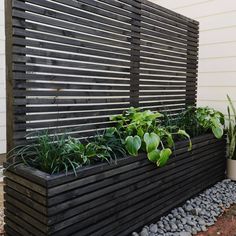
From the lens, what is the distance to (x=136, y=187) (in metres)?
2.08

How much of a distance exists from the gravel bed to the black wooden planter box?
2.8 inches

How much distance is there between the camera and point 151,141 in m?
2.14

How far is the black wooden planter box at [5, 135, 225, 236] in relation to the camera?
5.06 feet

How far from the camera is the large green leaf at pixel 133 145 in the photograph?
6.70ft

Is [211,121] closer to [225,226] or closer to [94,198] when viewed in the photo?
[225,226]

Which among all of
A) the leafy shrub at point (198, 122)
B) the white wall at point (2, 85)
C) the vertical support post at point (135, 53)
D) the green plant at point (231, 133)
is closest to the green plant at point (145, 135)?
the vertical support post at point (135, 53)

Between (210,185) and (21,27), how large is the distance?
2.59 m

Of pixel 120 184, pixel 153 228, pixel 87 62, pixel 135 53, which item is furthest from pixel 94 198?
pixel 135 53

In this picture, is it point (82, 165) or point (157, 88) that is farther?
point (157, 88)

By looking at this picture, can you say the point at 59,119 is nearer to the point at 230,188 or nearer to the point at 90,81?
the point at 90,81

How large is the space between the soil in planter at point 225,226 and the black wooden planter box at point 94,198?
0.38 metres

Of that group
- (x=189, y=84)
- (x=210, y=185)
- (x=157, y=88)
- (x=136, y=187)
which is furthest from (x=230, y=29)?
(x=136, y=187)

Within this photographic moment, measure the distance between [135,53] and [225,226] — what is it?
178cm

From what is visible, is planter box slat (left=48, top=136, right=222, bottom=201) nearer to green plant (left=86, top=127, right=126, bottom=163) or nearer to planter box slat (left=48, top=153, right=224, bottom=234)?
green plant (left=86, top=127, right=126, bottom=163)
